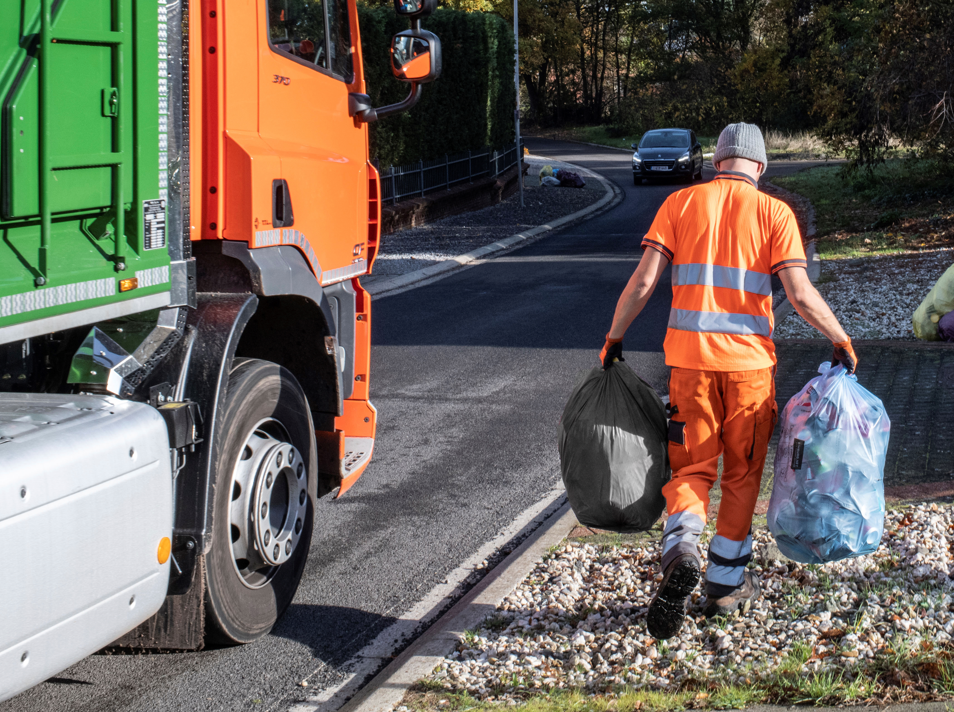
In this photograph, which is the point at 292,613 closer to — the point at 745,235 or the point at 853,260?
the point at 745,235

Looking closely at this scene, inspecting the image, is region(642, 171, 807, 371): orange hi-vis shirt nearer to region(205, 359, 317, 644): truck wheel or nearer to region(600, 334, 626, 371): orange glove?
region(600, 334, 626, 371): orange glove

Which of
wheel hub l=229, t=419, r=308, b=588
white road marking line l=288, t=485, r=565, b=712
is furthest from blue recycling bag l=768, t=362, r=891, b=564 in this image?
wheel hub l=229, t=419, r=308, b=588

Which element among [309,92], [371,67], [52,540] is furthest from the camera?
[371,67]

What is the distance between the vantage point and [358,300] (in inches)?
197

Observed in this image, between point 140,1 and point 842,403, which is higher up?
point 140,1

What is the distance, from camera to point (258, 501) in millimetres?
3797

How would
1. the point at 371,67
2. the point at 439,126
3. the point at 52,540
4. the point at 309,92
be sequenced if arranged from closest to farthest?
the point at 52,540
the point at 309,92
the point at 371,67
the point at 439,126

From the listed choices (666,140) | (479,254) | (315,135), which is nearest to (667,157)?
(666,140)

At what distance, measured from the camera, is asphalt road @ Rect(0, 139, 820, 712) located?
3.80 meters

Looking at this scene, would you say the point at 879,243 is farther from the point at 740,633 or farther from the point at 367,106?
the point at 740,633

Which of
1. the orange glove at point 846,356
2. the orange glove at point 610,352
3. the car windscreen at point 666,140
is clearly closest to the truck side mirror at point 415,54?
the orange glove at point 610,352

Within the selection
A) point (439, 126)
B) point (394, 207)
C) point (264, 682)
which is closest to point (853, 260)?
point (394, 207)

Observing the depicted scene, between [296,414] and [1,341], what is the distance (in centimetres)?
156

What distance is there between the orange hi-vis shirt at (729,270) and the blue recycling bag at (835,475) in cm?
28
